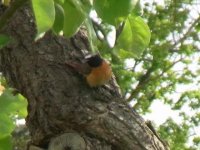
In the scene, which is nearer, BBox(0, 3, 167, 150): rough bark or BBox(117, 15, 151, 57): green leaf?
BBox(117, 15, 151, 57): green leaf

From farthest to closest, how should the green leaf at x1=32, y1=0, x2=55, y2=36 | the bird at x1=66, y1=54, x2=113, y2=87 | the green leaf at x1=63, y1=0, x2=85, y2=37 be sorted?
the bird at x1=66, y1=54, x2=113, y2=87 < the green leaf at x1=63, y1=0, x2=85, y2=37 < the green leaf at x1=32, y1=0, x2=55, y2=36

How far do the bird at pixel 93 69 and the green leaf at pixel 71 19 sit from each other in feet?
4.81

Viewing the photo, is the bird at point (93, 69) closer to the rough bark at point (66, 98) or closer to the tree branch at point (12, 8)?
the rough bark at point (66, 98)

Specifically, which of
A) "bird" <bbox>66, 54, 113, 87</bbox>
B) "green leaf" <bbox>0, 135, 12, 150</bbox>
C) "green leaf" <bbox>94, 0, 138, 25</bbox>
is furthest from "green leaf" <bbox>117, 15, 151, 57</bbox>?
"bird" <bbox>66, 54, 113, 87</bbox>

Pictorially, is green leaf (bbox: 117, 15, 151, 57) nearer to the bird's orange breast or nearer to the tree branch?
the tree branch

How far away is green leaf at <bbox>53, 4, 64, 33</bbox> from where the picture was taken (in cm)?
61

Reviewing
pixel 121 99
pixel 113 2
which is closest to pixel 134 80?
pixel 121 99

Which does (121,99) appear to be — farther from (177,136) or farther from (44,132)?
(177,136)

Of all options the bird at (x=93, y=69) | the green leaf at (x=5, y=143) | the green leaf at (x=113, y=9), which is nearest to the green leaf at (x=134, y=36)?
the green leaf at (x=113, y=9)

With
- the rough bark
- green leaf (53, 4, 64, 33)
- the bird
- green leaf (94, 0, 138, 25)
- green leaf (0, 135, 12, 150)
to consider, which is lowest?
green leaf (0, 135, 12, 150)

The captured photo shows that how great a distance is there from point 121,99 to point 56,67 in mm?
285

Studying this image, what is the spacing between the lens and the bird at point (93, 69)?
2.10m

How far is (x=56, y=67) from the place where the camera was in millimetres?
2117

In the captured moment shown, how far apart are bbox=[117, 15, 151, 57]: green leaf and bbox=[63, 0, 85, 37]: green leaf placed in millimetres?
64
